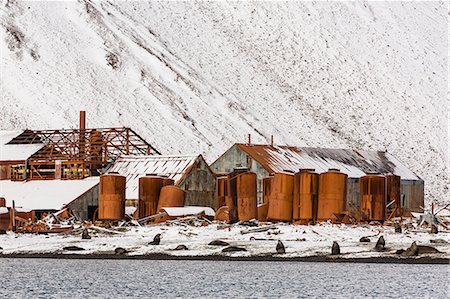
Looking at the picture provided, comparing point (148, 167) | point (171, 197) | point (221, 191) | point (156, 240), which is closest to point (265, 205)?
point (221, 191)

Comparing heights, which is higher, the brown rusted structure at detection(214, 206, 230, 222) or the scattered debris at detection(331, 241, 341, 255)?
the brown rusted structure at detection(214, 206, 230, 222)

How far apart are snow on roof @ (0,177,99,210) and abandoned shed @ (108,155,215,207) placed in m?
2.44

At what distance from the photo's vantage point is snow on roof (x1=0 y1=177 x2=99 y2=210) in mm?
74062

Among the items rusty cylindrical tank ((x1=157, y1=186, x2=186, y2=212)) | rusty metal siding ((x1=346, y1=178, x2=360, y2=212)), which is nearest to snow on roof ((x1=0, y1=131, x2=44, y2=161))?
rusty cylindrical tank ((x1=157, y1=186, x2=186, y2=212))

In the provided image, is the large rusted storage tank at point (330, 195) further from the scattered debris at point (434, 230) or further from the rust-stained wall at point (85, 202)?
the rust-stained wall at point (85, 202)

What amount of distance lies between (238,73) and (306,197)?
77937mm

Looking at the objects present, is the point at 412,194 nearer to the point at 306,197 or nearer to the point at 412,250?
the point at 306,197

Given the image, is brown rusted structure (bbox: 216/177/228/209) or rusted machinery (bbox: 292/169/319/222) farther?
brown rusted structure (bbox: 216/177/228/209)

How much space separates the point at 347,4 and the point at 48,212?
94212mm

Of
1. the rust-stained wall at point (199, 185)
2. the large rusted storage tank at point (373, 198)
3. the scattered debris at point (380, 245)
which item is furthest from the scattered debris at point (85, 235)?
the rust-stained wall at point (199, 185)

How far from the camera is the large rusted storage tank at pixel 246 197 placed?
6353 cm

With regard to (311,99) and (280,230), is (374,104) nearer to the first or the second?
(311,99)

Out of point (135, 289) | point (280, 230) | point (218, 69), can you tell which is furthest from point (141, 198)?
point (218, 69)

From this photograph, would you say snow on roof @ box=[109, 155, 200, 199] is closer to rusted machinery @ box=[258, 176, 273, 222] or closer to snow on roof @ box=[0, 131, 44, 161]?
snow on roof @ box=[0, 131, 44, 161]
